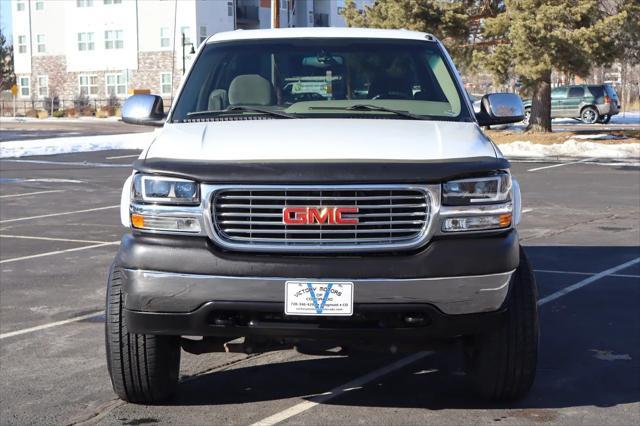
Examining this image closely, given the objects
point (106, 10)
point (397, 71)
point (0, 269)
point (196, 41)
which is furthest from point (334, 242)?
point (106, 10)

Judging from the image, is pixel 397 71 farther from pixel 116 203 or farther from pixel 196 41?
pixel 196 41

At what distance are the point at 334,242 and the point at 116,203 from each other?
12.0 metres

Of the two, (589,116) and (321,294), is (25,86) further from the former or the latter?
(321,294)

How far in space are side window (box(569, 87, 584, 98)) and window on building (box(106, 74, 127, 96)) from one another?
121ft

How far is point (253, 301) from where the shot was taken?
4.54 m

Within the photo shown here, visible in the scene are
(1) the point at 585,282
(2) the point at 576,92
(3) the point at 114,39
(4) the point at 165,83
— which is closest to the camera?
(1) the point at 585,282

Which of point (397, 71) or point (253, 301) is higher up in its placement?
point (397, 71)

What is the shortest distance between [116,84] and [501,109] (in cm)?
6727

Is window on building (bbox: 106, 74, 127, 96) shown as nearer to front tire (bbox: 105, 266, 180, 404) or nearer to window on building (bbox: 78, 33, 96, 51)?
window on building (bbox: 78, 33, 96, 51)

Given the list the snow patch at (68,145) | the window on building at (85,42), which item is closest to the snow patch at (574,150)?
the snow patch at (68,145)

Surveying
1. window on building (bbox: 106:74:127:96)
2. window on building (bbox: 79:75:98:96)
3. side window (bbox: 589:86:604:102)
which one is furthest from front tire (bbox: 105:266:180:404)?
window on building (bbox: 79:75:98:96)

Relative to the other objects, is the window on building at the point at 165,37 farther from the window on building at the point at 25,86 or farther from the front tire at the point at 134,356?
the front tire at the point at 134,356

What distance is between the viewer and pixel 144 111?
6.43m

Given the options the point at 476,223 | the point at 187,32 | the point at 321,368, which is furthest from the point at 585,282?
the point at 187,32
